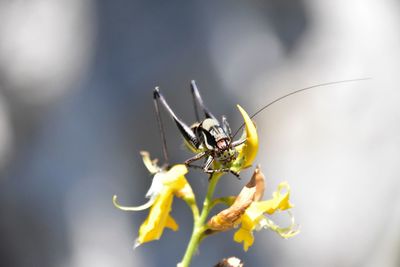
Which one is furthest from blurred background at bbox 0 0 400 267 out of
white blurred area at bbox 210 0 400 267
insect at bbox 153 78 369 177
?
insect at bbox 153 78 369 177

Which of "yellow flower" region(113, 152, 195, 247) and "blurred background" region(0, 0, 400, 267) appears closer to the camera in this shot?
"yellow flower" region(113, 152, 195, 247)

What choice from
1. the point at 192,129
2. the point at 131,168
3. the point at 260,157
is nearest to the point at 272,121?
the point at 260,157

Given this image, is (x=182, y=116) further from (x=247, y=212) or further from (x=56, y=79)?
(x=247, y=212)

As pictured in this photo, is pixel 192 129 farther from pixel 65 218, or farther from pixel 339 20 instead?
pixel 339 20

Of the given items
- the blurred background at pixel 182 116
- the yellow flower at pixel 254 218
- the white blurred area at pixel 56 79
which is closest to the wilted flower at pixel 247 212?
the yellow flower at pixel 254 218

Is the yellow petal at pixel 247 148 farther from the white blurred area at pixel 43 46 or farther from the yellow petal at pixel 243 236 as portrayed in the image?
the white blurred area at pixel 43 46

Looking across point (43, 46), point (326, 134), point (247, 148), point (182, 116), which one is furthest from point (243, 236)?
point (43, 46)

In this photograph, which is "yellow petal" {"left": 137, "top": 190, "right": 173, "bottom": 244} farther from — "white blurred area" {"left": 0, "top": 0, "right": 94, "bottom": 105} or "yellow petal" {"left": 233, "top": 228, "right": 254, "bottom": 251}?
"white blurred area" {"left": 0, "top": 0, "right": 94, "bottom": 105}
